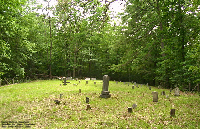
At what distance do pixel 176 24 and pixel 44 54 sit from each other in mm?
31579

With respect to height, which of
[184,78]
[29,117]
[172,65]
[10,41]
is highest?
[10,41]

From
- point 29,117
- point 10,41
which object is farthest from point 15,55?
point 29,117

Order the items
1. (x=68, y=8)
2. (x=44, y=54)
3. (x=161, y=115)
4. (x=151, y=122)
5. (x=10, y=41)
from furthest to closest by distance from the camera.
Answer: (x=44, y=54), (x=10, y=41), (x=161, y=115), (x=151, y=122), (x=68, y=8)

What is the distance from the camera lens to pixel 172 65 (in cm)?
1764

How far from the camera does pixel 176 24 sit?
49.1 feet

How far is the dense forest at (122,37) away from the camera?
5.60 meters

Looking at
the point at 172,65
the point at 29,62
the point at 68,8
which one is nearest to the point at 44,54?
the point at 29,62

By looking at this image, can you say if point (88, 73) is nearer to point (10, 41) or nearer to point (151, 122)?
point (10, 41)

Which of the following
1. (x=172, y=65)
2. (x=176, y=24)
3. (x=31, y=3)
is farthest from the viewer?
(x=31, y=3)

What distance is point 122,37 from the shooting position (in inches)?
742

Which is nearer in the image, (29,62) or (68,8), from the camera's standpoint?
(68,8)

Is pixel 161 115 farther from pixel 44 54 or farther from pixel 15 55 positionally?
pixel 44 54

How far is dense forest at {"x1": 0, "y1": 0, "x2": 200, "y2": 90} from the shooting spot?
560 centimetres

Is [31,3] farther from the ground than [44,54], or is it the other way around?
[31,3]
